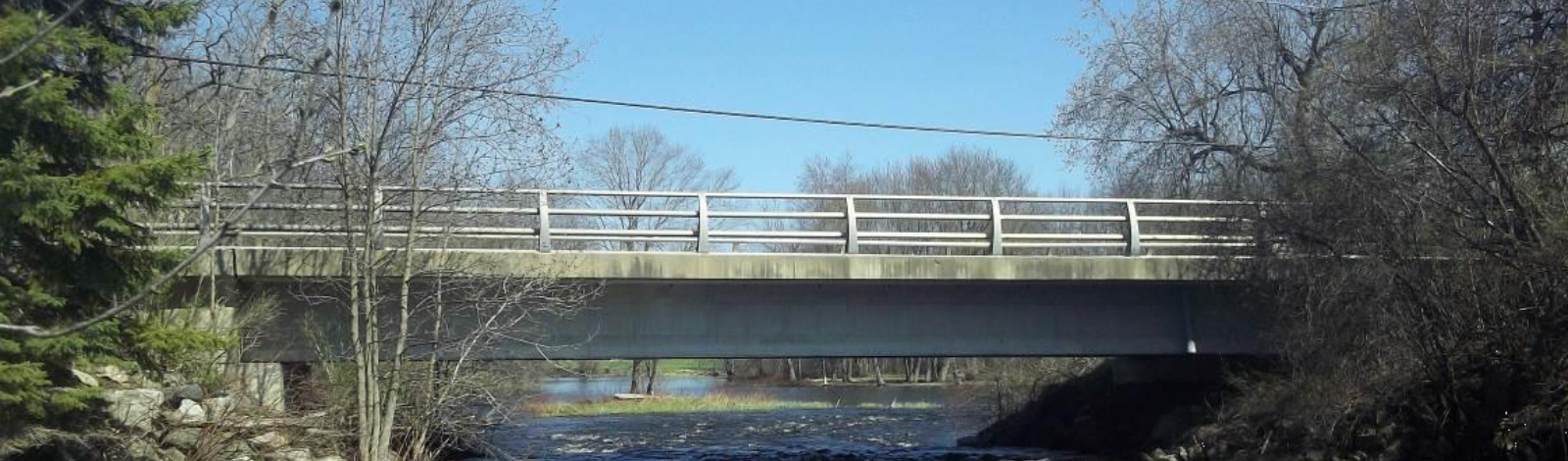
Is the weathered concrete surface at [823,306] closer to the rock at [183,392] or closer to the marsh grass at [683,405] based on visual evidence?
the rock at [183,392]

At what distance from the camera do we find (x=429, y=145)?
17141 mm

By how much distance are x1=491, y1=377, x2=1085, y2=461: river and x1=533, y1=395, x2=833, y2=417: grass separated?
62.3 inches

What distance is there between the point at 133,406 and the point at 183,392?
998 millimetres

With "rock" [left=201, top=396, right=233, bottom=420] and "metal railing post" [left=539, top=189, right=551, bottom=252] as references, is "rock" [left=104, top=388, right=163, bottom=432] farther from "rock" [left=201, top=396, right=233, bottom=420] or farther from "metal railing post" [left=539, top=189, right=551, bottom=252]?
"metal railing post" [left=539, top=189, right=551, bottom=252]

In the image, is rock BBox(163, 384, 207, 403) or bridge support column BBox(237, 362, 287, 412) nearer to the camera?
rock BBox(163, 384, 207, 403)

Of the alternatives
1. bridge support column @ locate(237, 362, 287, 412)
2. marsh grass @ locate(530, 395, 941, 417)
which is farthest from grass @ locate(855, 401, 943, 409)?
bridge support column @ locate(237, 362, 287, 412)

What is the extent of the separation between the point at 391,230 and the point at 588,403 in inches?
1391

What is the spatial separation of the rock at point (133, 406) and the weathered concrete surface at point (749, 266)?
7.95 ft

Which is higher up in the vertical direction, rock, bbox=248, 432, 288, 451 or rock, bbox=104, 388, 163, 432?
rock, bbox=104, 388, 163, 432

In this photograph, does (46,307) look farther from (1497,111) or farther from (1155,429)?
(1155,429)

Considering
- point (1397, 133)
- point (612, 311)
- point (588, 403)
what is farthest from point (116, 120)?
point (588, 403)

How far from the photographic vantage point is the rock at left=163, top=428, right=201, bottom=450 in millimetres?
15203

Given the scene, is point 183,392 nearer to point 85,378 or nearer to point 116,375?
point 116,375

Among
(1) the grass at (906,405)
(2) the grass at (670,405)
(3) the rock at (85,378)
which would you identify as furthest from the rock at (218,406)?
(1) the grass at (906,405)
